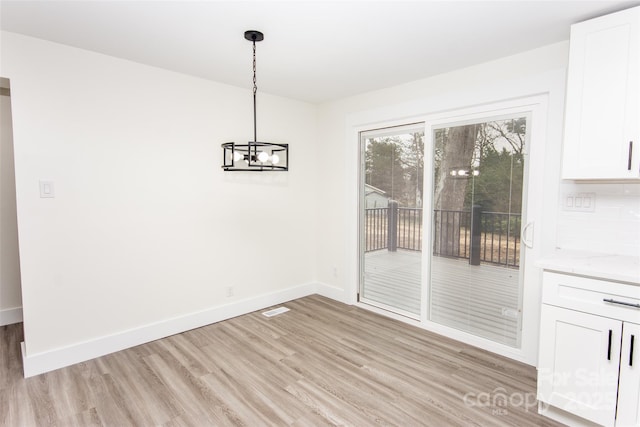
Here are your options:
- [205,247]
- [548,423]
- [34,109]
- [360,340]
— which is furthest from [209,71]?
[548,423]

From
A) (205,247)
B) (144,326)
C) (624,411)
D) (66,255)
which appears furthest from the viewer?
(205,247)

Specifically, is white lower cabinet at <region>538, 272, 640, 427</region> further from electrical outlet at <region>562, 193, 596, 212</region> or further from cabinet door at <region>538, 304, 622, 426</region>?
electrical outlet at <region>562, 193, 596, 212</region>

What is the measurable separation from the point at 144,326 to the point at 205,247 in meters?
0.93

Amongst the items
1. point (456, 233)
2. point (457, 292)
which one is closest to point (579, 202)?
point (456, 233)

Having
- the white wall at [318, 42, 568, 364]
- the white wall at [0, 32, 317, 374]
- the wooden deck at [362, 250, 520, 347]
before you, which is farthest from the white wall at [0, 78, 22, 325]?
the wooden deck at [362, 250, 520, 347]

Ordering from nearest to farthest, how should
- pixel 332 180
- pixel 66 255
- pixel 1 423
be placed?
pixel 1 423 → pixel 66 255 → pixel 332 180

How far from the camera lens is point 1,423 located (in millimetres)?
2062

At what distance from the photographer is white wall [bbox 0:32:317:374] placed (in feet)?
8.48

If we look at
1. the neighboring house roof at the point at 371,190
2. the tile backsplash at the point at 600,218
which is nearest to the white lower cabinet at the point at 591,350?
the tile backsplash at the point at 600,218

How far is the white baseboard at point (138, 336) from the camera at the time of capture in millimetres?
2639

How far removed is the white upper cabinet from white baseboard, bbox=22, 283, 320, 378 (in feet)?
10.8

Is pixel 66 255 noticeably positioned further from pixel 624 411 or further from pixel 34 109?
pixel 624 411

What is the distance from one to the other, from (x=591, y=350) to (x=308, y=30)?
8.91 ft

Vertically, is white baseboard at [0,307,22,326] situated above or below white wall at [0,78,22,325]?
below
